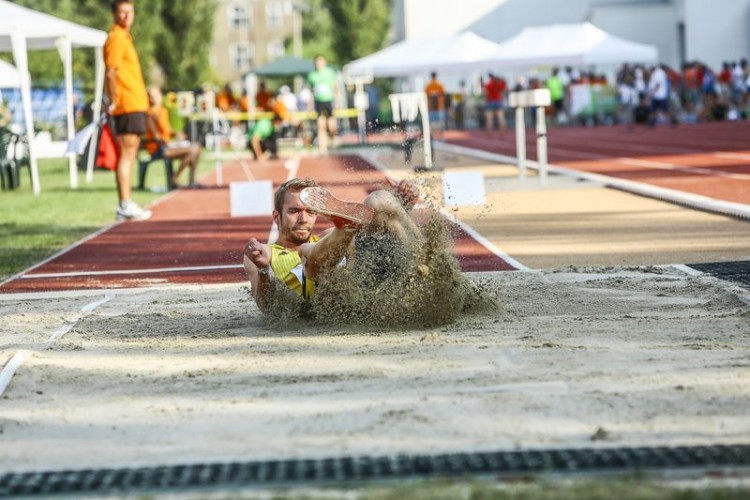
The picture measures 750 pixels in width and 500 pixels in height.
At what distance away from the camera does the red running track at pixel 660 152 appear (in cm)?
1634

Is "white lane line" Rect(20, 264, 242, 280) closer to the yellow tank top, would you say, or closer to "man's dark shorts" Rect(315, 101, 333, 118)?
the yellow tank top

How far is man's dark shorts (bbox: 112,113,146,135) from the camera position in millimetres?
14047

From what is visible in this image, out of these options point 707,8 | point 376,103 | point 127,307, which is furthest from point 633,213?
point 707,8

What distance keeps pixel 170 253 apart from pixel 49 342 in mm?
4648

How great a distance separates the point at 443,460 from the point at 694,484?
71cm

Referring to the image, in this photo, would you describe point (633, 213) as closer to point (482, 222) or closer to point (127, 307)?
point (482, 222)

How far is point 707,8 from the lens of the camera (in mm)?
47062

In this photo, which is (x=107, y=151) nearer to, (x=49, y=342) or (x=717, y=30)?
(x=49, y=342)

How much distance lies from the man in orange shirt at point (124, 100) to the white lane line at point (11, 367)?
812 centimetres

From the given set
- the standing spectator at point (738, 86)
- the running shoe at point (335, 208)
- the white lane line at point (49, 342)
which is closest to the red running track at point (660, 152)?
the standing spectator at point (738, 86)

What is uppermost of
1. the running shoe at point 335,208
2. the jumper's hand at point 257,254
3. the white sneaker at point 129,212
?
the running shoe at point 335,208

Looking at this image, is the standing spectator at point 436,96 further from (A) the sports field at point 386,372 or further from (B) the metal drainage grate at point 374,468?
(B) the metal drainage grate at point 374,468

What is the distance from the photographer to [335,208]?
6074 millimetres

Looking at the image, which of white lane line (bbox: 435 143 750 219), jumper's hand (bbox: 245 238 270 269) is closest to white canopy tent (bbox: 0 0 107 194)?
white lane line (bbox: 435 143 750 219)
